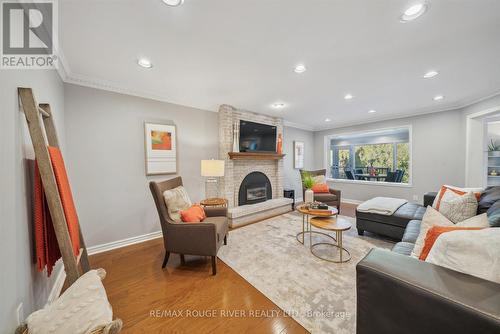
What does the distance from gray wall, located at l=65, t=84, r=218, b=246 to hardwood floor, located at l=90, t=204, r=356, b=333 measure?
0.55 meters

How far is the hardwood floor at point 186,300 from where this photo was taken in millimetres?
1379

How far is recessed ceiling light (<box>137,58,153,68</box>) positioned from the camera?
6.62ft

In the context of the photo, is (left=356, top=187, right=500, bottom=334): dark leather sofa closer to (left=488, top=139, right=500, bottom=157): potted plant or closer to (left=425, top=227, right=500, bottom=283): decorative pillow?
(left=425, top=227, right=500, bottom=283): decorative pillow

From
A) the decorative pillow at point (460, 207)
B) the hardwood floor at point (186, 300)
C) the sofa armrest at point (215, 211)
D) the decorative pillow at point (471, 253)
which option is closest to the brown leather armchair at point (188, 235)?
the hardwood floor at point (186, 300)

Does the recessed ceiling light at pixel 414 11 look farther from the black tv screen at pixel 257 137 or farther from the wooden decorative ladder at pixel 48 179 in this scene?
the black tv screen at pixel 257 137

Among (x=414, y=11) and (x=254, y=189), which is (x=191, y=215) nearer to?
(x=254, y=189)

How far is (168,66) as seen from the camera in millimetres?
2148

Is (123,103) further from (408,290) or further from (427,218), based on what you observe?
(427,218)

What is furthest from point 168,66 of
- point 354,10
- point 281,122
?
point 281,122

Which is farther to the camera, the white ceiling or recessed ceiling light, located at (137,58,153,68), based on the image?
recessed ceiling light, located at (137,58,153,68)

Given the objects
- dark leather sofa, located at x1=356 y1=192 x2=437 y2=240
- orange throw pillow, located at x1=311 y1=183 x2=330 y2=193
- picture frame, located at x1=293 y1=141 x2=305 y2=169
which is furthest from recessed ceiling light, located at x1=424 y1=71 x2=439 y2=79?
picture frame, located at x1=293 y1=141 x2=305 y2=169

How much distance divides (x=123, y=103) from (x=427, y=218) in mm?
4243

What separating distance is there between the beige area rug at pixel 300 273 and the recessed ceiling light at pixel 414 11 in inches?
95.3

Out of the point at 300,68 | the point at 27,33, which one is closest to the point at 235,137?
the point at 300,68
